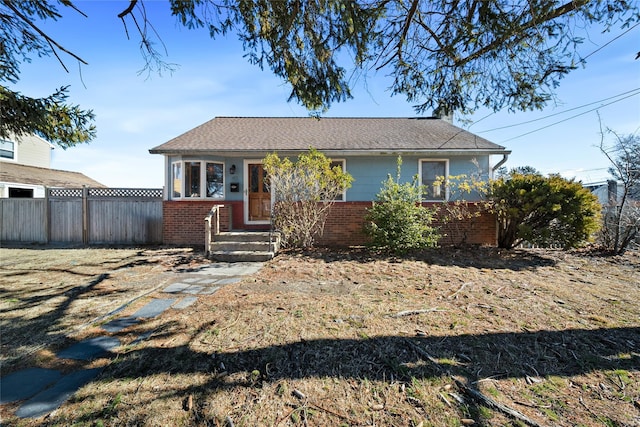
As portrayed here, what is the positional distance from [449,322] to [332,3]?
4.31 metres

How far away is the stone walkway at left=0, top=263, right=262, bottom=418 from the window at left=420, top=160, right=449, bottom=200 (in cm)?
777

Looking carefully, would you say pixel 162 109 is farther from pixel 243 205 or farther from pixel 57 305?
pixel 57 305

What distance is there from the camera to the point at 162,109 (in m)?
8.49

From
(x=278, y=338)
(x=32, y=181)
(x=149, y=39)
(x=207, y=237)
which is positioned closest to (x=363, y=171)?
(x=207, y=237)

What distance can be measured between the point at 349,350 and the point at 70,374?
7.63ft

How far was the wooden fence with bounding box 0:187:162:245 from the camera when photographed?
377 inches

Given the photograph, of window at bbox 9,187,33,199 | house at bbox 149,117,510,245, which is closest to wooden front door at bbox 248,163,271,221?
house at bbox 149,117,510,245

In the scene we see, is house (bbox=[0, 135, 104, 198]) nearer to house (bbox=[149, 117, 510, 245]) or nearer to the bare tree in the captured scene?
house (bbox=[149, 117, 510, 245])

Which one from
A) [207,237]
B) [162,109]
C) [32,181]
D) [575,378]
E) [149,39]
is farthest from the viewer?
[32,181]

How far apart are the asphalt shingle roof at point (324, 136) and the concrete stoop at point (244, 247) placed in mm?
3009

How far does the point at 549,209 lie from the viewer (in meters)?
6.90

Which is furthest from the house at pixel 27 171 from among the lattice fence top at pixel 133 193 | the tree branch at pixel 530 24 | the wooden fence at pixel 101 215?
the tree branch at pixel 530 24

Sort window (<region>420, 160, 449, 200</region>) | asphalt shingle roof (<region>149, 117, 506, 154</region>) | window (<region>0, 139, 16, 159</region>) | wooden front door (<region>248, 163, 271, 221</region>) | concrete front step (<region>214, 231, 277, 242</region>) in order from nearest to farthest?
concrete front step (<region>214, 231, 277, 242</region>) < asphalt shingle roof (<region>149, 117, 506, 154</region>) < window (<region>420, 160, 449, 200</region>) < wooden front door (<region>248, 163, 271, 221</region>) < window (<region>0, 139, 16, 159</region>)

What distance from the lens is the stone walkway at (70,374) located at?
2.04m
